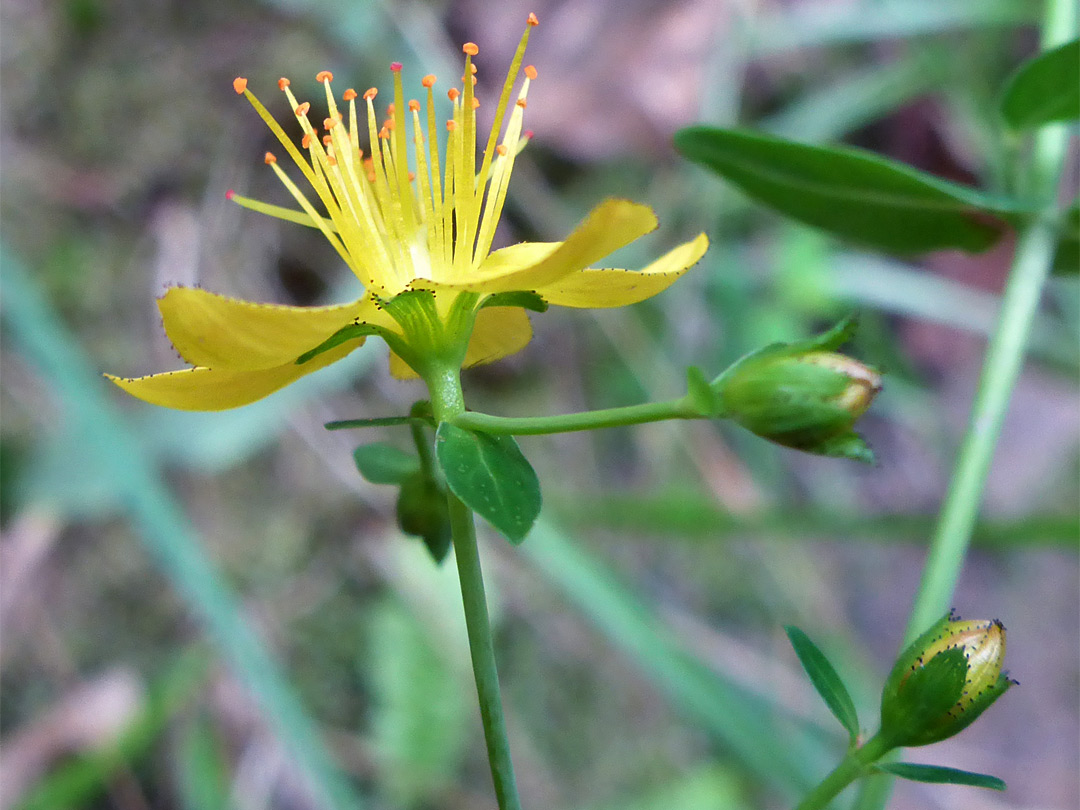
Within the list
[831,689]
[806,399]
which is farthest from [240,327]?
[831,689]

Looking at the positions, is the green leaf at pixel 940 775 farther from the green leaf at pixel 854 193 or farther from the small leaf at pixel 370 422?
the green leaf at pixel 854 193

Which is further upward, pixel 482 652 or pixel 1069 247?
pixel 1069 247

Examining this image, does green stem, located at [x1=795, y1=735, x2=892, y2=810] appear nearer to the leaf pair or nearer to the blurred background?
the leaf pair

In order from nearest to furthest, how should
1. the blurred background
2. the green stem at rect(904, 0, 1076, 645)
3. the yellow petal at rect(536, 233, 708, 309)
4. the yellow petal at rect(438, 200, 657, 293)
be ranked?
the yellow petal at rect(438, 200, 657, 293)
the yellow petal at rect(536, 233, 708, 309)
the green stem at rect(904, 0, 1076, 645)
the blurred background

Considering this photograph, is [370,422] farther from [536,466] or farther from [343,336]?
[536,466]

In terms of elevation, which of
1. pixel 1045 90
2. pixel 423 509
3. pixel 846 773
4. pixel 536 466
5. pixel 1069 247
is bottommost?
pixel 536 466

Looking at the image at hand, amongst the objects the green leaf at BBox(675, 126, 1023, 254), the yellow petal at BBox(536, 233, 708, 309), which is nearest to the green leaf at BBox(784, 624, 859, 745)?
the yellow petal at BBox(536, 233, 708, 309)

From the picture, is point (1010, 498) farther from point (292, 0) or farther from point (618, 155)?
point (292, 0)
